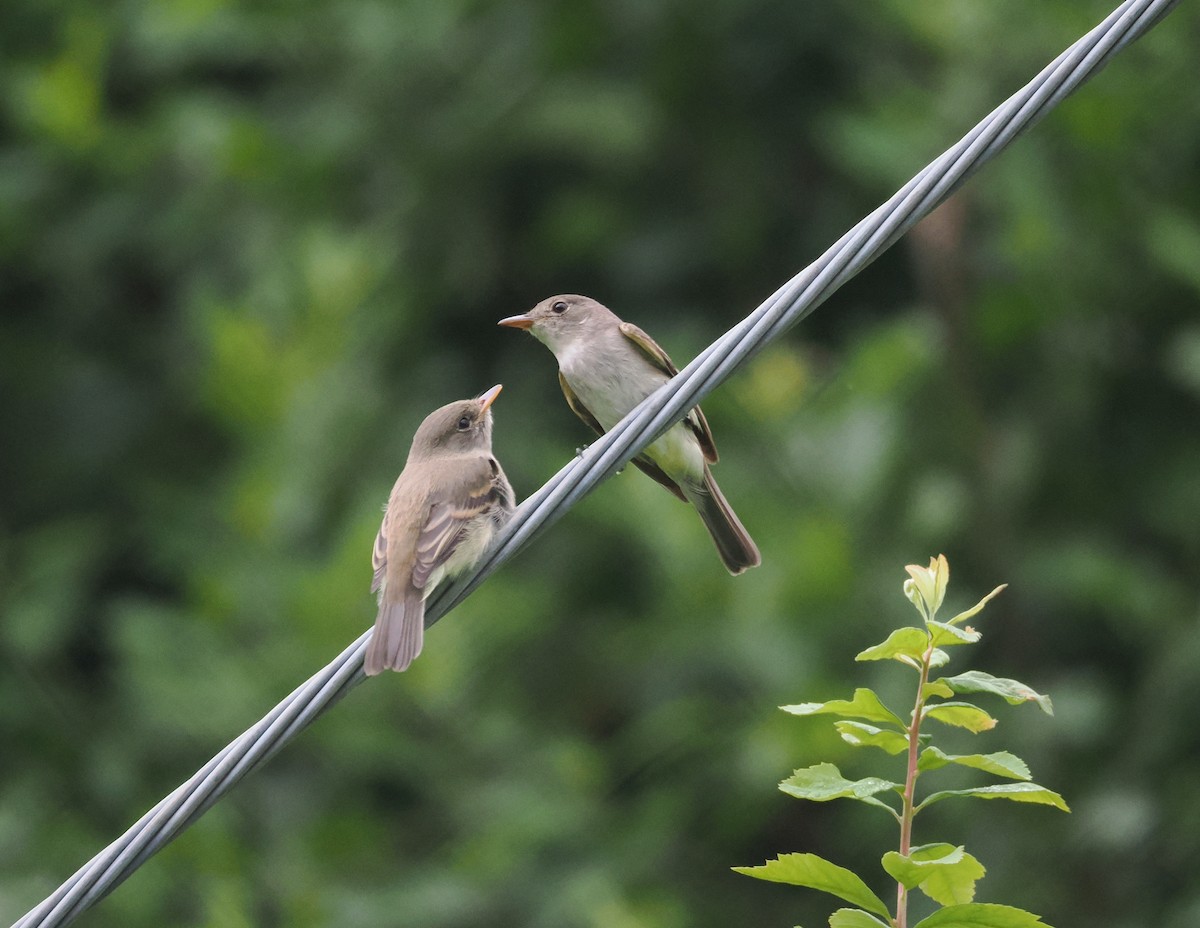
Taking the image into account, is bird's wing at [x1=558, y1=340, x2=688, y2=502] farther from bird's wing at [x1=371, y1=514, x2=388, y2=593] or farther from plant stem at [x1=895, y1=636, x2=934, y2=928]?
plant stem at [x1=895, y1=636, x2=934, y2=928]

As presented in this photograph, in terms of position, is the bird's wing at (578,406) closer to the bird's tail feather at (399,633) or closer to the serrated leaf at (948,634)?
the bird's tail feather at (399,633)

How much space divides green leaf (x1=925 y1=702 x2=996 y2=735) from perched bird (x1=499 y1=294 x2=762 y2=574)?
3216 millimetres

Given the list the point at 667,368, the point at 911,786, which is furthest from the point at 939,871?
the point at 667,368

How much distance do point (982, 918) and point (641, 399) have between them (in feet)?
12.0

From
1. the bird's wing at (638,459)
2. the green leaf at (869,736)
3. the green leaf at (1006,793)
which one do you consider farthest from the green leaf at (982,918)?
the bird's wing at (638,459)

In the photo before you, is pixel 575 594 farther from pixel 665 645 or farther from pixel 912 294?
pixel 912 294

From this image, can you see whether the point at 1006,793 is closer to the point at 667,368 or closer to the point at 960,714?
the point at 960,714

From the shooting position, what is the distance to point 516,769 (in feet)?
22.5

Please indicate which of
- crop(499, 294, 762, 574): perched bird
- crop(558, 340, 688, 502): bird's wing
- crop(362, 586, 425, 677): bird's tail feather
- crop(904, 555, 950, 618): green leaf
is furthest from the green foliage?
crop(558, 340, 688, 502): bird's wing

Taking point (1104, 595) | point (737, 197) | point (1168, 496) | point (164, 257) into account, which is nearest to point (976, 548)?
point (1104, 595)

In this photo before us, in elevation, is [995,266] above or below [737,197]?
below

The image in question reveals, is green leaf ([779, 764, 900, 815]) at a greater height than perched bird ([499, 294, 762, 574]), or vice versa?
green leaf ([779, 764, 900, 815])

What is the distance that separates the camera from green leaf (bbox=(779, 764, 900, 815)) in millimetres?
2338

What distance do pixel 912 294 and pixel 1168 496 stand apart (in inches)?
69.7
